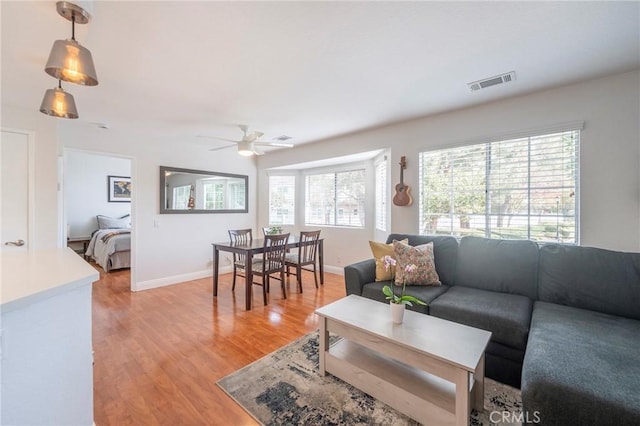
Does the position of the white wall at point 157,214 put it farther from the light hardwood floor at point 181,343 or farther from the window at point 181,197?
the light hardwood floor at point 181,343

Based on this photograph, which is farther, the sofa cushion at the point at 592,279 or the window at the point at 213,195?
the window at the point at 213,195

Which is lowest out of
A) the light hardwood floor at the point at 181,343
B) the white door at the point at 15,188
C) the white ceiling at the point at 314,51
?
the light hardwood floor at the point at 181,343

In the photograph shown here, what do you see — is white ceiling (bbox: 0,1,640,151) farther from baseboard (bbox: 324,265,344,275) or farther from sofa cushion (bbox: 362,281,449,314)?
baseboard (bbox: 324,265,344,275)

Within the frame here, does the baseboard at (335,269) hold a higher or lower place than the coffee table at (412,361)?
lower

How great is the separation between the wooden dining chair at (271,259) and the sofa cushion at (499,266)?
6.98ft

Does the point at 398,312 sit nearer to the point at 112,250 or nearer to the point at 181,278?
the point at 181,278

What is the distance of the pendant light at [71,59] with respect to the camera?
1255mm

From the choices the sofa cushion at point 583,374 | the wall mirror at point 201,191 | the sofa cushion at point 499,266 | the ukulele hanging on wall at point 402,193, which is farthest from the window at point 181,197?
the sofa cushion at point 583,374

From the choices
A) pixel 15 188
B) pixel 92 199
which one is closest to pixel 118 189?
pixel 92 199

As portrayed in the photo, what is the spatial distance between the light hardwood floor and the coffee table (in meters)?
0.71

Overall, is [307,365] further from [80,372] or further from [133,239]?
[133,239]

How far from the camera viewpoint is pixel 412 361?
1529mm

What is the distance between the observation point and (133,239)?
404 cm

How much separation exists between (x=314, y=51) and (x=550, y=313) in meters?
2.53
